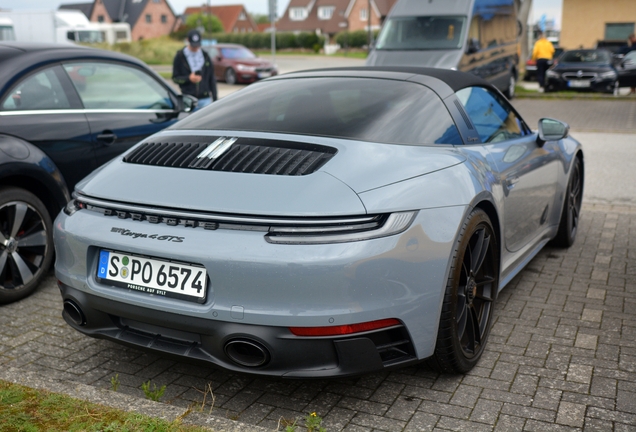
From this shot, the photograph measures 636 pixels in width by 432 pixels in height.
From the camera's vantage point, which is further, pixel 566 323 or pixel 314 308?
pixel 566 323

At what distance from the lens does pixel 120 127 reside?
542 centimetres

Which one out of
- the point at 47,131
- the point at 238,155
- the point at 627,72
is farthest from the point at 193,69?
the point at 627,72

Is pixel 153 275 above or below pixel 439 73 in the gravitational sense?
below

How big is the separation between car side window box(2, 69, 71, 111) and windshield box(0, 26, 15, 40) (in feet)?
77.9

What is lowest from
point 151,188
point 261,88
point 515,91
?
point 515,91

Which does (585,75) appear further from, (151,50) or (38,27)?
(151,50)

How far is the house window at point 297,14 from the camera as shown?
327 feet

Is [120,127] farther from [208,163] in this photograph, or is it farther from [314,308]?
[314,308]

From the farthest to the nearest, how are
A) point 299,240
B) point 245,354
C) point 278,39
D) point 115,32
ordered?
point 278,39 < point 115,32 < point 245,354 < point 299,240

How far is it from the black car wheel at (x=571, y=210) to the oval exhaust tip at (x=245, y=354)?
3.30 metres

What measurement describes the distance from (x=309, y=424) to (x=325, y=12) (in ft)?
325

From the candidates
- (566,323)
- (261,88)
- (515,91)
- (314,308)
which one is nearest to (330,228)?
(314,308)

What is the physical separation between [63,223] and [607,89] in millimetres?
19467

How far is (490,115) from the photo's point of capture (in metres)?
4.48
